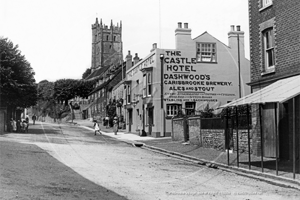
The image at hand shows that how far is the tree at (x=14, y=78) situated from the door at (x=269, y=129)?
1946 centimetres

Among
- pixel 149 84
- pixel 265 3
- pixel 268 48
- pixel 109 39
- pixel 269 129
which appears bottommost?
pixel 269 129

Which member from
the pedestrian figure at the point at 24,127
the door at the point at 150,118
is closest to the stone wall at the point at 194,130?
the door at the point at 150,118

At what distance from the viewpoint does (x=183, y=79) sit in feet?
109

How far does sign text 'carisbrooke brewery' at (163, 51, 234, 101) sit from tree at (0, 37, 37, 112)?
38.3 ft

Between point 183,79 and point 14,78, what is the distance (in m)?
14.3

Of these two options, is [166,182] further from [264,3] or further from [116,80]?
[116,80]

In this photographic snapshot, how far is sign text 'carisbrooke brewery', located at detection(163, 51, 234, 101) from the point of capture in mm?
33125

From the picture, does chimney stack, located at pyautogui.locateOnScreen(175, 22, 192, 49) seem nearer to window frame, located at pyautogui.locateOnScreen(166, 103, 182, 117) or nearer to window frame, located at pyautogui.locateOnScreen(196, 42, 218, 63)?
window frame, located at pyautogui.locateOnScreen(196, 42, 218, 63)

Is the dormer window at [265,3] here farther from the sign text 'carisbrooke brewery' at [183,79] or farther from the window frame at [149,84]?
the window frame at [149,84]

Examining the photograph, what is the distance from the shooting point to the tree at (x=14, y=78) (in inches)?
1091

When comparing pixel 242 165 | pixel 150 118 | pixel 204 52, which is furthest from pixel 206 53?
pixel 242 165

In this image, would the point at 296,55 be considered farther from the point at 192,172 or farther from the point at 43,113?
the point at 43,113

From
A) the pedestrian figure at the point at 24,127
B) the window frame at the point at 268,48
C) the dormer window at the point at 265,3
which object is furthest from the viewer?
the pedestrian figure at the point at 24,127

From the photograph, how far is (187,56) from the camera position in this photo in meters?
33.2
